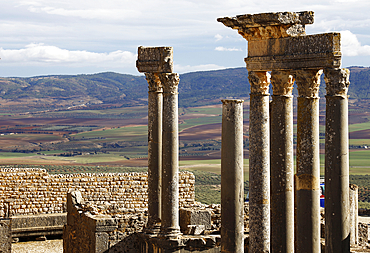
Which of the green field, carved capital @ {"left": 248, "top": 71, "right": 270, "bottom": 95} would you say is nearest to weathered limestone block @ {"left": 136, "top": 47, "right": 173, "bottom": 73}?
carved capital @ {"left": 248, "top": 71, "right": 270, "bottom": 95}

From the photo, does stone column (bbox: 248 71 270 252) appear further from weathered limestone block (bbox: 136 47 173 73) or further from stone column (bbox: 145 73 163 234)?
stone column (bbox: 145 73 163 234)

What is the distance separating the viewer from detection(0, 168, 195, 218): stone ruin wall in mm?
23922

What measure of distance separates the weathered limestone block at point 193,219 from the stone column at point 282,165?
17.3 ft

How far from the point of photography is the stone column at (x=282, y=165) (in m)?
12.6

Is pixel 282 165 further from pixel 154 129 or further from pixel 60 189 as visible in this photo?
pixel 60 189

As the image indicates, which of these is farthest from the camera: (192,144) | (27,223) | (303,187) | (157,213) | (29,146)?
(192,144)

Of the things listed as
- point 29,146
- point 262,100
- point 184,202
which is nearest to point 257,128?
point 262,100

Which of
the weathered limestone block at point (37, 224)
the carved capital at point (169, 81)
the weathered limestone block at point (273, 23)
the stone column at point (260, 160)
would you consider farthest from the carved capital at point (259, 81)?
the weathered limestone block at point (37, 224)

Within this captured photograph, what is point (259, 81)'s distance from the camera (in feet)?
42.0

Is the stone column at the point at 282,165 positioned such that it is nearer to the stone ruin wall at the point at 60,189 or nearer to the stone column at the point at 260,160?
the stone column at the point at 260,160

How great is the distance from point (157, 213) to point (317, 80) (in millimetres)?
7200

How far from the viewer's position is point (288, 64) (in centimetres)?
1216

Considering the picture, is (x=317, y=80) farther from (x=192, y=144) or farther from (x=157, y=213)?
(x=192, y=144)

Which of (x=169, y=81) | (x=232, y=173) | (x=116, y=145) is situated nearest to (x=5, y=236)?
(x=169, y=81)
